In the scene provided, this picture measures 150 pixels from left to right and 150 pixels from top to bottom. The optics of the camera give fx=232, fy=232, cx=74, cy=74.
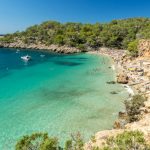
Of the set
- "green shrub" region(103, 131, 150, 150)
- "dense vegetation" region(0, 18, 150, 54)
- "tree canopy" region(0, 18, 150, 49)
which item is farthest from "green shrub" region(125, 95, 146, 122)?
"tree canopy" region(0, 18, 150, 49)

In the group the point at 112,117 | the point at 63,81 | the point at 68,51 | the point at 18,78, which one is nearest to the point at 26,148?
the point at 112,117

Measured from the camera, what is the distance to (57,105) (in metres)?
33.4

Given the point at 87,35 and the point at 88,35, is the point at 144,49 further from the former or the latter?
the point at 87,35

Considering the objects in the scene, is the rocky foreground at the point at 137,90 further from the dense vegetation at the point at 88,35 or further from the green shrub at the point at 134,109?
the dense vegetation at the point at 88,35

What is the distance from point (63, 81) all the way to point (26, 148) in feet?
108

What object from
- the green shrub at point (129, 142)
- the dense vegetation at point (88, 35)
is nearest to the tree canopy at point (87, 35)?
the dense vegetation at point (88, 35)

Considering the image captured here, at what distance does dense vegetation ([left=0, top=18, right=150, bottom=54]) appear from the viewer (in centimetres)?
10212

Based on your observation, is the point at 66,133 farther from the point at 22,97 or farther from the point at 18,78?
the point at 18,78

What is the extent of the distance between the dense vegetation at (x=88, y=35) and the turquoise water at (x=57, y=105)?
161 feet

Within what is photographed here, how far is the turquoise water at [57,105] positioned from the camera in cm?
2616

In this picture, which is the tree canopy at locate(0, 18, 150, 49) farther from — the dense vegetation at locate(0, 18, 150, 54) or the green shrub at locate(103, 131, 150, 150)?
the green shrub at locate(103, 131, 150, 150)

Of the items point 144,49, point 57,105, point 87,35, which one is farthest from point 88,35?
point 57,105

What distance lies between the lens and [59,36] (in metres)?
110

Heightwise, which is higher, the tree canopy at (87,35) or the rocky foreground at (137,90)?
the tree canopy at (87,35)
